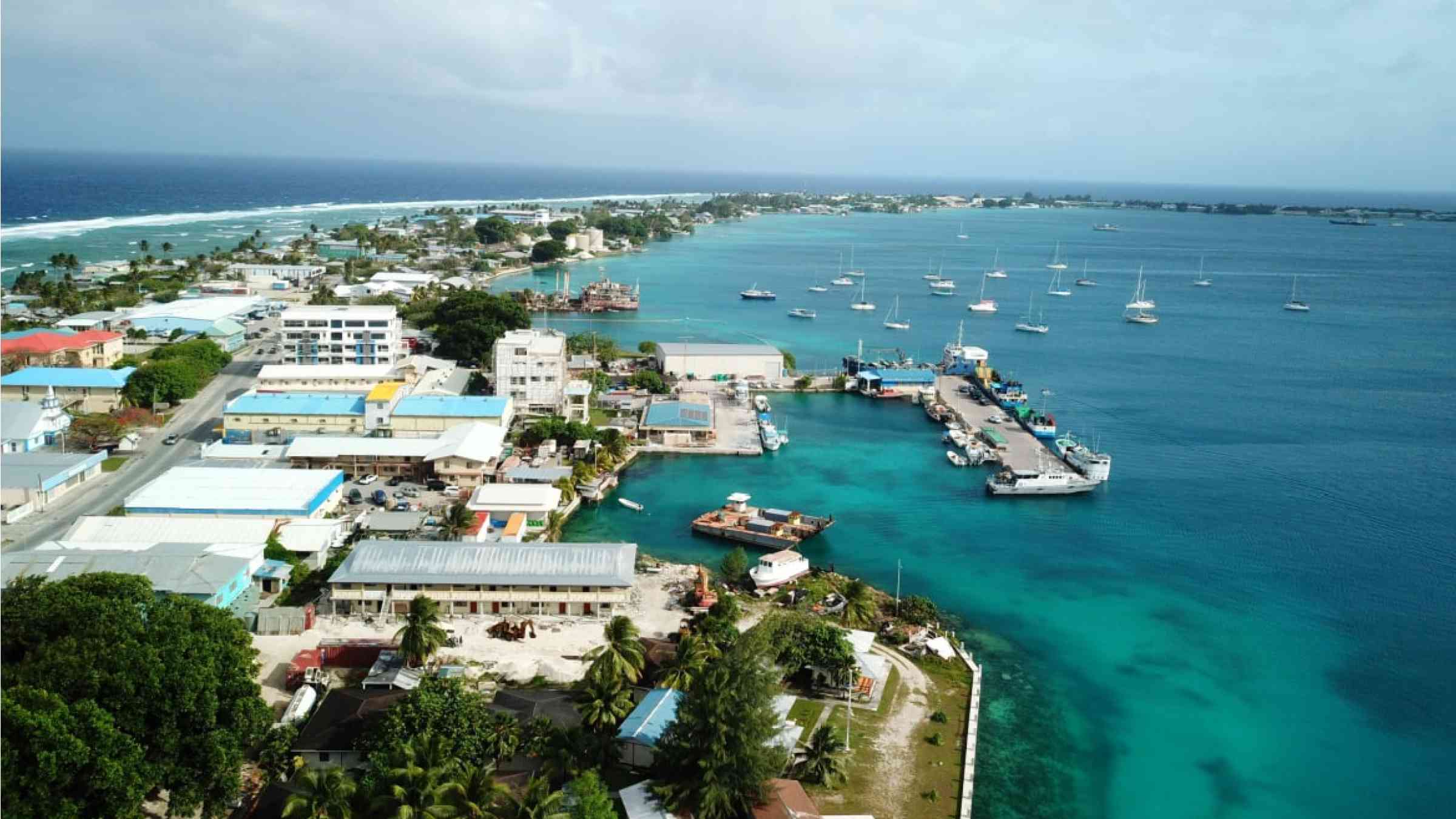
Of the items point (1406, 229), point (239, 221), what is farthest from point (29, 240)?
point (1406, 229)

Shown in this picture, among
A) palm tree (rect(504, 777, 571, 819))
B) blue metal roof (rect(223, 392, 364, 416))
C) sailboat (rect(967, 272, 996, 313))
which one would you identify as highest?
sailboat (rect(967, 272, 996, 313))

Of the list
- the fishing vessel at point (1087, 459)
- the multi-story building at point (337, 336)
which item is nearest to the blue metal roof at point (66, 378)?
the multi-story building at point (337, 336)

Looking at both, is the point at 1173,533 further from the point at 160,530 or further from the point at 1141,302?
the point at 1141,302

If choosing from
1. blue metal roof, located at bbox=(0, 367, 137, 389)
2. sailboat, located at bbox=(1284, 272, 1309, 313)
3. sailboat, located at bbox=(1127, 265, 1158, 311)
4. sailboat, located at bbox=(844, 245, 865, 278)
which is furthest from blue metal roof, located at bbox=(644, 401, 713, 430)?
sailboat, located at bbox=(1284, 272, 1309, 313)

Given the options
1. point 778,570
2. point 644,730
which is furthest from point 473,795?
point 778,570

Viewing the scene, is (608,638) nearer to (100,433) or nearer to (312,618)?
(312,618)

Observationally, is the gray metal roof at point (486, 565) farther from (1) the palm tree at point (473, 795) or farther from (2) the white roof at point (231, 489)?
(1) the palm tree at point (473, 795)

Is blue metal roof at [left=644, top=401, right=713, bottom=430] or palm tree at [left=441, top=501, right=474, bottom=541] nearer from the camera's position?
palm tree at [left=441, top=501, right=474, bottom=541]

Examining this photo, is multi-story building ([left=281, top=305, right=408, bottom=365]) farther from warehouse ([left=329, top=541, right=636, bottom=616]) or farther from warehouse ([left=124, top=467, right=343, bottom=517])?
warehouse ([left=329, top=541, right=636, bottom=616])
